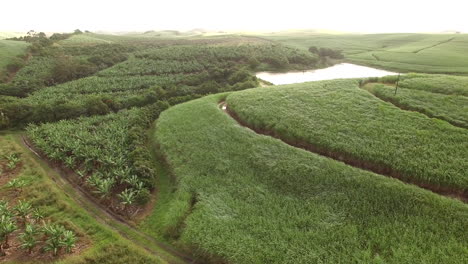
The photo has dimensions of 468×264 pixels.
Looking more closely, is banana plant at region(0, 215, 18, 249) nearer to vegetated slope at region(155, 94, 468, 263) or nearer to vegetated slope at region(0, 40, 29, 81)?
vegetated slope at region(155, 94, 468, 263)

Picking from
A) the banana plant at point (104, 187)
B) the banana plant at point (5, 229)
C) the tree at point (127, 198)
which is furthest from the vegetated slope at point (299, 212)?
the banana plant at point (5, 229)

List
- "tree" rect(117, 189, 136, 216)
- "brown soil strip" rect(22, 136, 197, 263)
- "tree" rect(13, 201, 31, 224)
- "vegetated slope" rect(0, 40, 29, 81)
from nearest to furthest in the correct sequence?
"brown soil strip" rect(22, 136, 197, 263) → "tree" rect(13, 201, 31, 224) → "tree" rect(117, 189, 136, 216) → "vegetated slope" rect(0, 40, 29, 81)

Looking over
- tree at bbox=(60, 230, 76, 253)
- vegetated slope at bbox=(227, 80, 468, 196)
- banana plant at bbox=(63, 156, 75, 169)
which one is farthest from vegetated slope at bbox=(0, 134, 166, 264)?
vegetated slope at bbox=(227, 80, 468, 196)

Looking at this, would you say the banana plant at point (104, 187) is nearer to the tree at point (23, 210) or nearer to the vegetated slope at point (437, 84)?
the tree at point (23, 210)

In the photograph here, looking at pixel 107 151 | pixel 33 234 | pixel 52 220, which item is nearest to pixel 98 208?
pixel 52 220

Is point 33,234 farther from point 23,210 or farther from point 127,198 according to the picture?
point 127,198

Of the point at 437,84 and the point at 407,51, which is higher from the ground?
the point at 407,51
